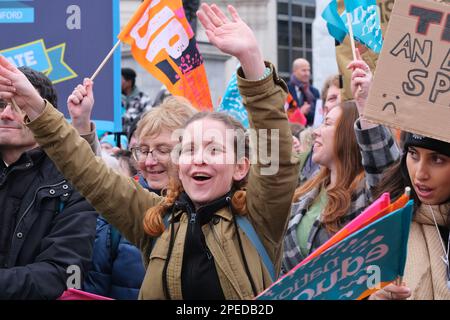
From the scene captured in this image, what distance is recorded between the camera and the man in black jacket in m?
3.56

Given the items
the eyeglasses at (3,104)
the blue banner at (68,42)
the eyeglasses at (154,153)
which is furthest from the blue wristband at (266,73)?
the blue banner at (68,42)

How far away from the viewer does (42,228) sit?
12.0ft

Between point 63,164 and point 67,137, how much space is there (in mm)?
102

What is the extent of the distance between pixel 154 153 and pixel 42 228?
1131mm

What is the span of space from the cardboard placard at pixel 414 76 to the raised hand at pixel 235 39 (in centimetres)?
53

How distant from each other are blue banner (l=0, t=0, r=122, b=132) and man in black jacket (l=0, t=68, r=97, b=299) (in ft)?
4.83

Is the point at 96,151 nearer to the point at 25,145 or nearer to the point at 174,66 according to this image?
the point at 25,145

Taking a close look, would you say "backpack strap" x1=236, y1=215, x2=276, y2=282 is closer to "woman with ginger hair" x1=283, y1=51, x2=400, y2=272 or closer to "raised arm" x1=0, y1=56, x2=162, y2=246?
"raised arm" x1=0, y1=56, x2=162, y2=246

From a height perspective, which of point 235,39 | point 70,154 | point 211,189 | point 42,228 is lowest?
point 42,228

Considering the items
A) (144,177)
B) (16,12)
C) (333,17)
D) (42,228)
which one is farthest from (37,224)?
(333,17)

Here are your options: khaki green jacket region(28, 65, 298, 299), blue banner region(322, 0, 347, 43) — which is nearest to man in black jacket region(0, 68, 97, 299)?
khaki green jacket region(28, 65, 298, 299)

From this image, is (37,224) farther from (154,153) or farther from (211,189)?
(154,153)

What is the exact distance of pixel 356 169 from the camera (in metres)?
4.60
